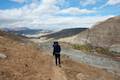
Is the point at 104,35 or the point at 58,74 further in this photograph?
the point at 104,35

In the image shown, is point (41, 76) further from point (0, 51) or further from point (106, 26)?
point (106, 26)

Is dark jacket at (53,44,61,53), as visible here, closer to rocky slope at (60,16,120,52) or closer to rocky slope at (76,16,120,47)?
rocky slope at (60,16,120,52)

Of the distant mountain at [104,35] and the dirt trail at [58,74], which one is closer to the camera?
the dirt trail at [58,74]

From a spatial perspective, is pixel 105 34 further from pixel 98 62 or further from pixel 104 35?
pixel 98 62

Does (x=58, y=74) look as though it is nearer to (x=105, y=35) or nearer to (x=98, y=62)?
(x=98, y=62)

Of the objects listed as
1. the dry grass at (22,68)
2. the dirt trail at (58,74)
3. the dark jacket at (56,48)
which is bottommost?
the dirt trail at (58,74)

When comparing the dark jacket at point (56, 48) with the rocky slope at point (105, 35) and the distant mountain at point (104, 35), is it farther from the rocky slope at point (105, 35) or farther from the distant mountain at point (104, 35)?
the distant mountain at point (104, 35)

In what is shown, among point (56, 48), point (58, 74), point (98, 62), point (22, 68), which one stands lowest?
point (98, 62)

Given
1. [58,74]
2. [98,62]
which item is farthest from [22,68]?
[98,62]

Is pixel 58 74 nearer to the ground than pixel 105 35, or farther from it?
nearer to the ground

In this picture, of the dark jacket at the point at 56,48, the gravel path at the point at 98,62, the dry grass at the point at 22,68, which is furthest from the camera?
the gravel path at the point at 98,62

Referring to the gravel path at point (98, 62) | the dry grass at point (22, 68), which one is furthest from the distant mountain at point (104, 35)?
the dry grass at point (22, 68)

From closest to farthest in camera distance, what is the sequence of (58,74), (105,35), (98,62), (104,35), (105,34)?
(58,74)
(98,62)
(105,35)
(104,35)
(105,34)

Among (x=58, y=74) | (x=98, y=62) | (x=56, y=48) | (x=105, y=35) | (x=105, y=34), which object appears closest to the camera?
(x=58, y=74)
